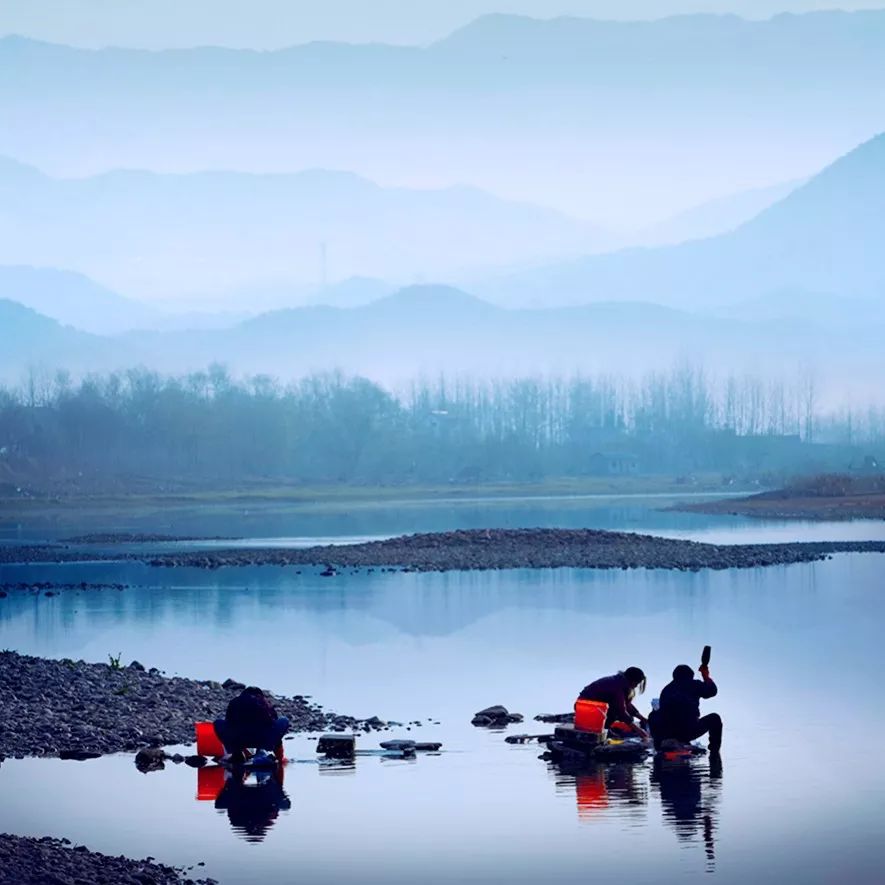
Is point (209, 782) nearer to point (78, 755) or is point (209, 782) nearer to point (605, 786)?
point (78, 755)

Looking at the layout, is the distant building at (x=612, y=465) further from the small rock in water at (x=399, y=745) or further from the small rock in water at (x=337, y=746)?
the small rock in water at (x=337, y=746)

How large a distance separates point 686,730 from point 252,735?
18.6 feet

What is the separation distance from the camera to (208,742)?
23328 mm

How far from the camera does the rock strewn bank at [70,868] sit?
52.5 feet

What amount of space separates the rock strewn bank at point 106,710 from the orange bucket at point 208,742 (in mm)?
1649

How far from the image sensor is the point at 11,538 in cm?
9244

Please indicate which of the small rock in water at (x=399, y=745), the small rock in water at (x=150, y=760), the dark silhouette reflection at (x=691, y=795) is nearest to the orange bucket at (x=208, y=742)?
the small rock in water at (x=150, y=760)

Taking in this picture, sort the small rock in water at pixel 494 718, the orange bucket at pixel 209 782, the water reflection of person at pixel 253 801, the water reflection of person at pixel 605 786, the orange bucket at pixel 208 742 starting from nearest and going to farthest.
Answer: the water reflection of person at pixel 253 801 < the water reflection of person at pixel 605 786 < the orange bucket at pixel 209 782 < the orange bucket at pixel 208 742 < the small rock in water at pixel 494 718

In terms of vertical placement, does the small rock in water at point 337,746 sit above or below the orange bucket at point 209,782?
above

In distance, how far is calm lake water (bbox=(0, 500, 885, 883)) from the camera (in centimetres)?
1823

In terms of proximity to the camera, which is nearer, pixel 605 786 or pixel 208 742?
pixel 605 786

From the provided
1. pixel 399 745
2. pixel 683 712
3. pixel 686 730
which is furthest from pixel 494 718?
pixel 683 712

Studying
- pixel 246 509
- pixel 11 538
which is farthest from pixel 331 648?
pixel 246 509

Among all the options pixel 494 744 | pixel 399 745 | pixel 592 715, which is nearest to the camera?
pixel 592 715
